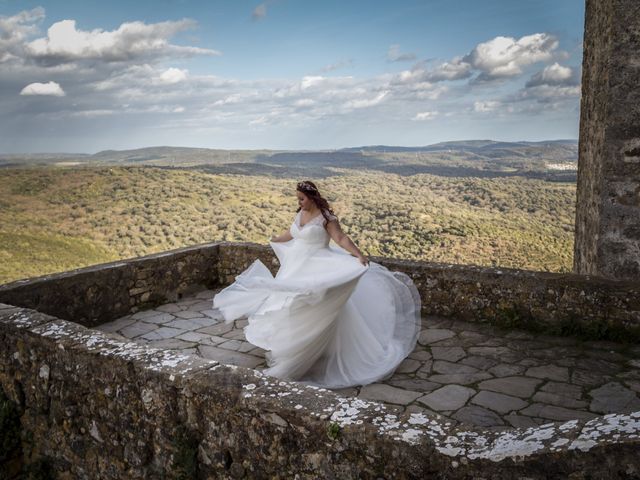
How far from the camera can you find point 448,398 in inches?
151

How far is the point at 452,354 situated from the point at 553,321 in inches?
Result: 46.6

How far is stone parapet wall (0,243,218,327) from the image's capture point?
5.47m

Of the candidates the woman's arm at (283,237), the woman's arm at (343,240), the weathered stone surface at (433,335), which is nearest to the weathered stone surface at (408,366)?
the weathered stone surface at (433,335)

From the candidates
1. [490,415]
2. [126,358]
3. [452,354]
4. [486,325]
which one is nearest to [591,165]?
[486,325]

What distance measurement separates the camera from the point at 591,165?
20.8 feet

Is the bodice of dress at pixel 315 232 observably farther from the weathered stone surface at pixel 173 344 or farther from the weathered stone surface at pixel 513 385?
the weathered stone surface at pixel 513 385

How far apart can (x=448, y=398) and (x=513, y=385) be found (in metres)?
0.58

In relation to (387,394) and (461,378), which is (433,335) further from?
(387,394)

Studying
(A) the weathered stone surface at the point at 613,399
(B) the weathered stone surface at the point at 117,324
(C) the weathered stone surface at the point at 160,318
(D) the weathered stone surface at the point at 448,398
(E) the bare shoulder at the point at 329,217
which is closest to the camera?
(A) the weathered stone surface at the point at 613,399

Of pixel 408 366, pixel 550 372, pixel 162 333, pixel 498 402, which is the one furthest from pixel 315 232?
pixel 550 372

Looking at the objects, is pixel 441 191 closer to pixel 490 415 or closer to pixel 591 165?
pixel 591 165

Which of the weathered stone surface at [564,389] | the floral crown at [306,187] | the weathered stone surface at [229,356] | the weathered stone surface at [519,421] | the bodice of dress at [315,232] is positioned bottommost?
the weathered stone surface at [229,356]

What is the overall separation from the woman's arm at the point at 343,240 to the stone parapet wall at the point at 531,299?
4.79 ft

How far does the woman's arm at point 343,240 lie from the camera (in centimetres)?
456
